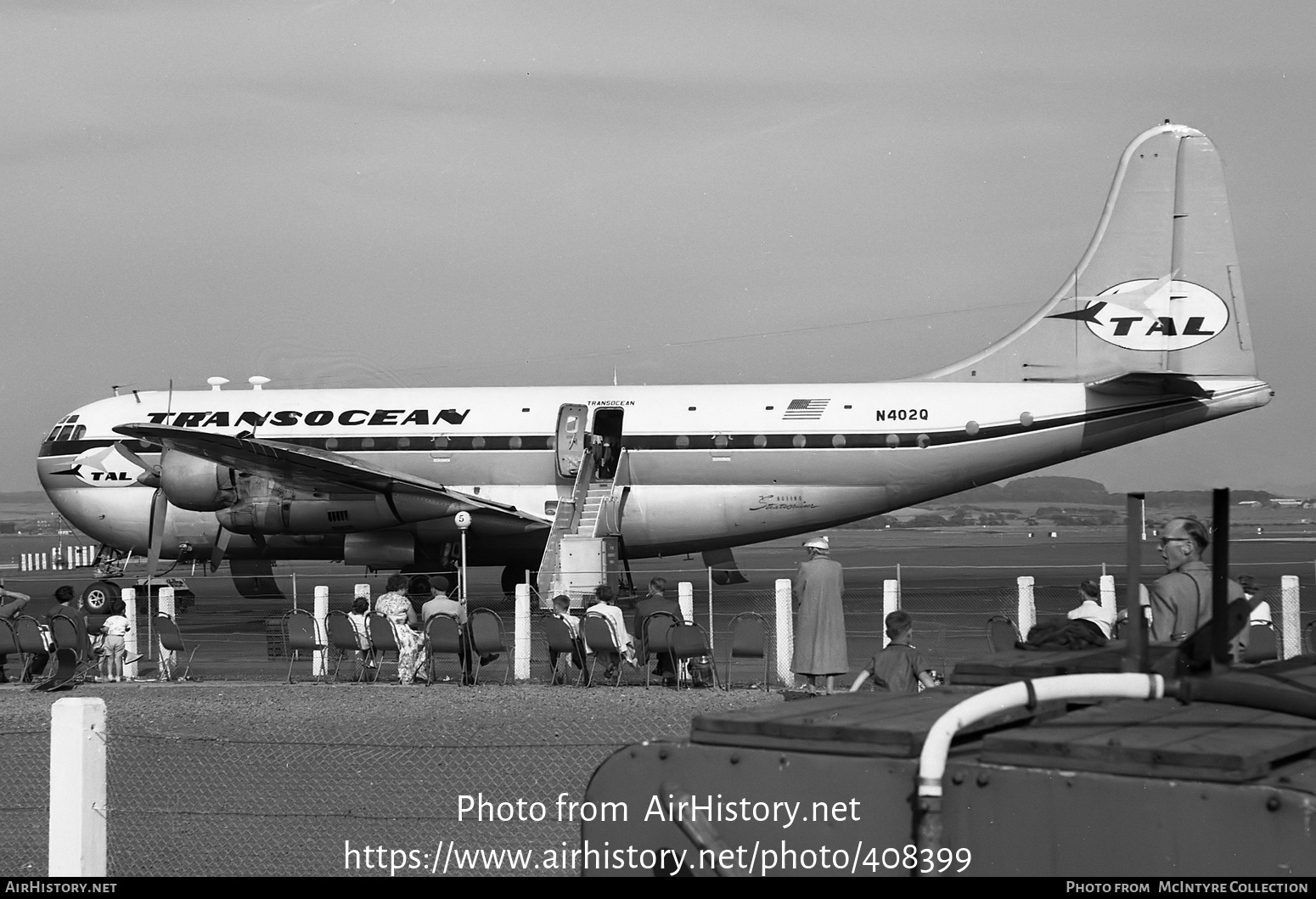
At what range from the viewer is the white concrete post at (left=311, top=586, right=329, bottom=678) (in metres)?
15.9

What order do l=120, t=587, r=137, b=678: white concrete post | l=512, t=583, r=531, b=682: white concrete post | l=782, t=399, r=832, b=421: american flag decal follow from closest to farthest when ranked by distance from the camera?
l=512, t=583, r=531, b=682: white concrete post < l=120, t=587, r=137, b=678: white concrete post < l=782, t=399, r=832, b=421: american flag decal

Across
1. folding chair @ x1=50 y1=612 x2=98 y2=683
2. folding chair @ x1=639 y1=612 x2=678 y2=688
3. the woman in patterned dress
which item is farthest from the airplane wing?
folding chair @ x1=639 y1=612 x2=678 y2=688

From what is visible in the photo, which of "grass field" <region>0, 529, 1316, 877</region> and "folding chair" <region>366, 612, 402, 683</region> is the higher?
"folding chair" <region>366, 612, 402, 683</region>

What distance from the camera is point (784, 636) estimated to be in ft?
49.1

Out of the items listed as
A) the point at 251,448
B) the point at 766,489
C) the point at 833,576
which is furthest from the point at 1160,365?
the point at 251,448

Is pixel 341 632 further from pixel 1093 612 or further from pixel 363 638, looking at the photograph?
pixel 1093 612

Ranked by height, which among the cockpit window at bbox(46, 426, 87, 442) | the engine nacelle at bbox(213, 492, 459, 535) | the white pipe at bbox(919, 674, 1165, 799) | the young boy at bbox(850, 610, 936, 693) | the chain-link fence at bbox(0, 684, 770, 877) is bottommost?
the chain-link fence at bbox(0, 684, 770, 877)

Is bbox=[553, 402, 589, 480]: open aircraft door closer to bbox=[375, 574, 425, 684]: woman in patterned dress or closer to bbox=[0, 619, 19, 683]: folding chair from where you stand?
A: bbox=[375, 574, 425, 684]: woman in patterned dress

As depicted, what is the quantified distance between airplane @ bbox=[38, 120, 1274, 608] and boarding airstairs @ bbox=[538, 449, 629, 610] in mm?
53

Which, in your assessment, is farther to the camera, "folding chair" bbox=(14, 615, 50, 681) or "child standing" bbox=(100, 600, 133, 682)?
"child standing" bbox=(100, 600, 133, 682)

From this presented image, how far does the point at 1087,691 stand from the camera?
341 centimetres
